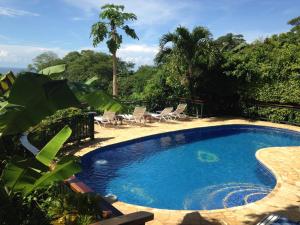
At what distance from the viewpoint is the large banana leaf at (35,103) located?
2850 millimetres

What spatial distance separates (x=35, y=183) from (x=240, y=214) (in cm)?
484

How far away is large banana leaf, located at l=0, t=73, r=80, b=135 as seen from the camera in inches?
112

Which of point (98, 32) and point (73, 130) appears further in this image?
point (98, 32)

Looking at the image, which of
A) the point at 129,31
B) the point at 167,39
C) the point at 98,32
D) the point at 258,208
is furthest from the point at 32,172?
the point at 129,31

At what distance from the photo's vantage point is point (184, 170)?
10.3 metres

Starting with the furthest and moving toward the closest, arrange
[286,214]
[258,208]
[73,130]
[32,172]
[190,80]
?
1. [190,80]
2. [73,130]
3. [258,208]
4. [286,214]
5. [32,172]

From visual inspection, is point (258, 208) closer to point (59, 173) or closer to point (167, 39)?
point (59, 173)

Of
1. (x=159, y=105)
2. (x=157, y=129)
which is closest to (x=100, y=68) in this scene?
(x=159, y=105)

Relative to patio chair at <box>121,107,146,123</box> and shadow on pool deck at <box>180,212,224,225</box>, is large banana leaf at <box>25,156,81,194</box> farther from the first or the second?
patio chair at <box>121,107,146,123</box>

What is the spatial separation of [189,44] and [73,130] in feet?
28.7

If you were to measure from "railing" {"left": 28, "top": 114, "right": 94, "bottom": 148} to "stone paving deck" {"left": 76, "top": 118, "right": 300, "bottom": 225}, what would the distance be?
467 mm

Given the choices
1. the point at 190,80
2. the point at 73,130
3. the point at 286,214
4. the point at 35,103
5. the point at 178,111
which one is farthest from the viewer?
the point at 190,80

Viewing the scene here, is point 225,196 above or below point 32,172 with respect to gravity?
below

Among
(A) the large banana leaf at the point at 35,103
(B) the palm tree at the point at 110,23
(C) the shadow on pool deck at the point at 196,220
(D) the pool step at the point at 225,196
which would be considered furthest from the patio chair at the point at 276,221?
(B) the palm tree at the point at 110,23
